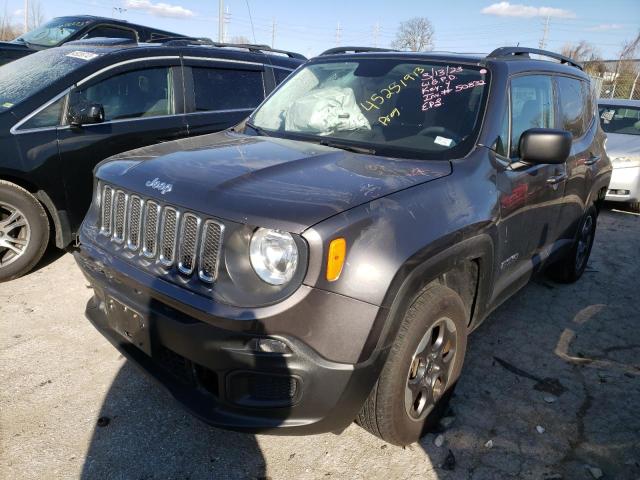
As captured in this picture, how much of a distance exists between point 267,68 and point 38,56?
230 centimetres

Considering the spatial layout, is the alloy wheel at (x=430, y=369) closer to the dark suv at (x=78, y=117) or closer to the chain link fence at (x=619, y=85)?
the dark suv at (x=78, y=117)

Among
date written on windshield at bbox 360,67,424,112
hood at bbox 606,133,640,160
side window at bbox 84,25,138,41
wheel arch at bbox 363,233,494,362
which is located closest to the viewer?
wheel arch at bbox 363,233,494,362

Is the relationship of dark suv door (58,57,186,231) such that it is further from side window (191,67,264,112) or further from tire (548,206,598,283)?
tire (548,206,598,283)

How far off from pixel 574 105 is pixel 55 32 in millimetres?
8886

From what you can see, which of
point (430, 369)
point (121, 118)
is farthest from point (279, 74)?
point (430, 369)

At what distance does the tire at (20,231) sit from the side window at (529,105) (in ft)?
11.8

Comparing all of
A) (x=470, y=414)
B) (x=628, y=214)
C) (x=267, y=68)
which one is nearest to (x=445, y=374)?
(x=470, y=414)

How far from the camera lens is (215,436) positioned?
260cm

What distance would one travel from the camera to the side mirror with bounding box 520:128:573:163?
278cm

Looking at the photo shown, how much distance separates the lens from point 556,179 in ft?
11.5

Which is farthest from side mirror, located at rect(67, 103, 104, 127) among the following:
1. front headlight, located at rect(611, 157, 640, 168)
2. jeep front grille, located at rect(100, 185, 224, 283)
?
front headlight, located at rect(611, 157, 640, 168)

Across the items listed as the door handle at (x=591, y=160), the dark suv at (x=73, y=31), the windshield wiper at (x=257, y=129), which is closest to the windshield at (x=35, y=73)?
the windshield wiper at (x=257, y=129)

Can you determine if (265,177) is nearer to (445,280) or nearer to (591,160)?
(445,280)

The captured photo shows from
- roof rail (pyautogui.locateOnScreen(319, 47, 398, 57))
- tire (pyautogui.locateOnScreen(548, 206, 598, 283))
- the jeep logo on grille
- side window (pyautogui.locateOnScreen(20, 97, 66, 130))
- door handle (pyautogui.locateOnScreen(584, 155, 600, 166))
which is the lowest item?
tire (pyautogui.locateOnScreen(548, 206, 598, 283))
